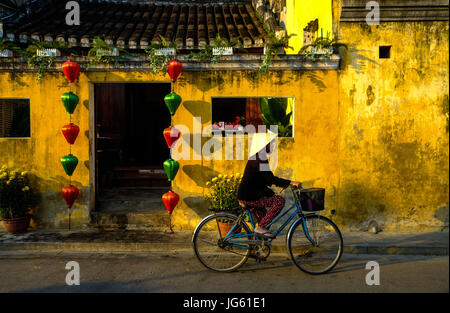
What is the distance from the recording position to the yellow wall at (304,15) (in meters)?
8.46

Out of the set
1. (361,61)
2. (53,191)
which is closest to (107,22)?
(53,191)

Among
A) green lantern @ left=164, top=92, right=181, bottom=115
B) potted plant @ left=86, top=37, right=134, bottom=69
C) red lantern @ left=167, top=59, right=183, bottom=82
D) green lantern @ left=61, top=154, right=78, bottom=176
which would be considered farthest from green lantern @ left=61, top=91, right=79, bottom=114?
red lantern @ left=167, top=59, right=183, bottom=82

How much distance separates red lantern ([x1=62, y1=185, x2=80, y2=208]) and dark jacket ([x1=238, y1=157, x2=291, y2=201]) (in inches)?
154

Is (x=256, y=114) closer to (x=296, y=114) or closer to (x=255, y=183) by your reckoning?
(x=296, y=114)

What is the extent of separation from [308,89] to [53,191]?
5918 mm

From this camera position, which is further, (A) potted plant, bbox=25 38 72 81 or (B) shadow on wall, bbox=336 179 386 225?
(B) shadow on wall, bbox=336 179 386 225

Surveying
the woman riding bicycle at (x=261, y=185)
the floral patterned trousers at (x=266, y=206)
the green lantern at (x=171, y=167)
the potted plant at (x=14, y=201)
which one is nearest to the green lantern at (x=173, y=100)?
the green lantern at (x=171, y=167)

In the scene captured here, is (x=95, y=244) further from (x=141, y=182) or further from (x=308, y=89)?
(x=308, y=89)

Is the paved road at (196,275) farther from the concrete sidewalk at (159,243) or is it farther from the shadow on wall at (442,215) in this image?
the shadow on wall at (442,215)

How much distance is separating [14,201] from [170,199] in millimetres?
3192

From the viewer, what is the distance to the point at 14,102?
28.4 ft

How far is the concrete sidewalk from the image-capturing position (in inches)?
265

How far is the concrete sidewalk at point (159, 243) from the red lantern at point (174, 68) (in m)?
3.23

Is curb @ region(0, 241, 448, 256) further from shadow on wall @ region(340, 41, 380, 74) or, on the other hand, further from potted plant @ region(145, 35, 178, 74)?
shadow on wall @ region(340, 41, 380, 74)
